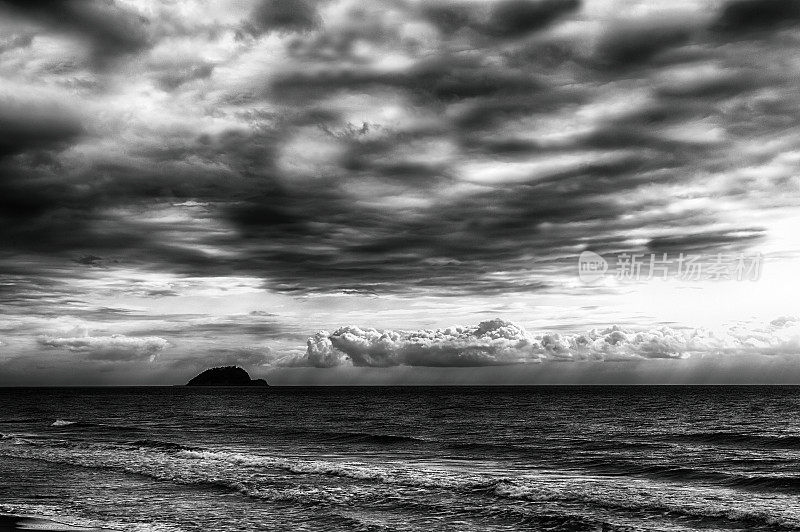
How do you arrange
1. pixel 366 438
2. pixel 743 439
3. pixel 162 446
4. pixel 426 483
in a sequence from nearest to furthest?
pixel 426 483 < pixel 162 446 < pixel 743 439 < pixel 366 438

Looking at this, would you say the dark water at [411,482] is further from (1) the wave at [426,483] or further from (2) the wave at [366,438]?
(2) the wave at [366,438]

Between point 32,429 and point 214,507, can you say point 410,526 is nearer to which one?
point 214,507

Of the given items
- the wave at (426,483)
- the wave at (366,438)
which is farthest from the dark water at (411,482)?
the wave at (366,438)

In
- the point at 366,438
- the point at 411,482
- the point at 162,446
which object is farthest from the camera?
the point at 366,438

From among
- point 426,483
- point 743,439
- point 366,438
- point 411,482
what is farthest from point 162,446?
point 743,439

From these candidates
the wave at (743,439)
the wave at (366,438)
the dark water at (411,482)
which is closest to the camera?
the dark water at (411,482)

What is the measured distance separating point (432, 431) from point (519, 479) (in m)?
31.1

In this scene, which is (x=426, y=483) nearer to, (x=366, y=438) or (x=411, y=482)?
(x=411, y=482)

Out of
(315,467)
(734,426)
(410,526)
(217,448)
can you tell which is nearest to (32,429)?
(217,448)

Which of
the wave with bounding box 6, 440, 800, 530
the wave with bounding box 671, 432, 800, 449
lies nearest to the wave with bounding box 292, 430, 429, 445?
the wave with bounding box 6, 440, 800, 530

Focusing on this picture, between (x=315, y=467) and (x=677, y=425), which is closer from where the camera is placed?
(x=315, y=467)

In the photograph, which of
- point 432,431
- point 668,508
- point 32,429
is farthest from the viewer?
point 32,429

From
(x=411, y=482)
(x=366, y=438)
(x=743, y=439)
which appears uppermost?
(x=411, y=482)

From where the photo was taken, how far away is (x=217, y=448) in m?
42.6
